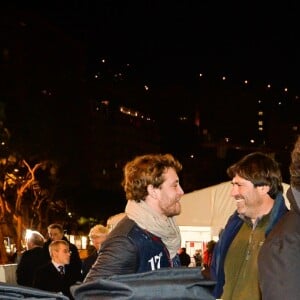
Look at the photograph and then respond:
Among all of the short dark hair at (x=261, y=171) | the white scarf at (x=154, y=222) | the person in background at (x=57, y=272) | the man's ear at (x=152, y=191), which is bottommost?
the person in background at (x=57, y=272)

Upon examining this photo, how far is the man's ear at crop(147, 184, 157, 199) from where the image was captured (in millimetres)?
4078

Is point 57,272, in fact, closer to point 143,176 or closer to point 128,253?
point 143,176

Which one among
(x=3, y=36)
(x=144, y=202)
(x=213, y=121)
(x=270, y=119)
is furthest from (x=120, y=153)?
(x=144, y=202)

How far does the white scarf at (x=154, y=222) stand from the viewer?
→ 13.0 ft

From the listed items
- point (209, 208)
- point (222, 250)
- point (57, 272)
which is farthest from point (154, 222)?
point (209, 208)

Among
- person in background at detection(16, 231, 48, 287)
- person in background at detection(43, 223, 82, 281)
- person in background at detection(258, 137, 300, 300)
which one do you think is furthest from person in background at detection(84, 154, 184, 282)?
person in background at detection(16, 231, 48, 287)

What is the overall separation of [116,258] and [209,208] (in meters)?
11.4

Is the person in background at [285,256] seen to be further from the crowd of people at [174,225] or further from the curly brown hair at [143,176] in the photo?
the curly brown hair at [143,176]

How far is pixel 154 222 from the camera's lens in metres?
3.98

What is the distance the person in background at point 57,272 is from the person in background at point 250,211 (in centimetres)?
427

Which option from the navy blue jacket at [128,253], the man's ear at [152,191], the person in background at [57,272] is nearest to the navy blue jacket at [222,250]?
the navy blue jacket at [128,253]

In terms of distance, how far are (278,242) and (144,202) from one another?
5.16ft

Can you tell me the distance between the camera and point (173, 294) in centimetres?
202

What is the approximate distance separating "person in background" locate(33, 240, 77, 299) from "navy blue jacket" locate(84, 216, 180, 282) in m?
4.69
